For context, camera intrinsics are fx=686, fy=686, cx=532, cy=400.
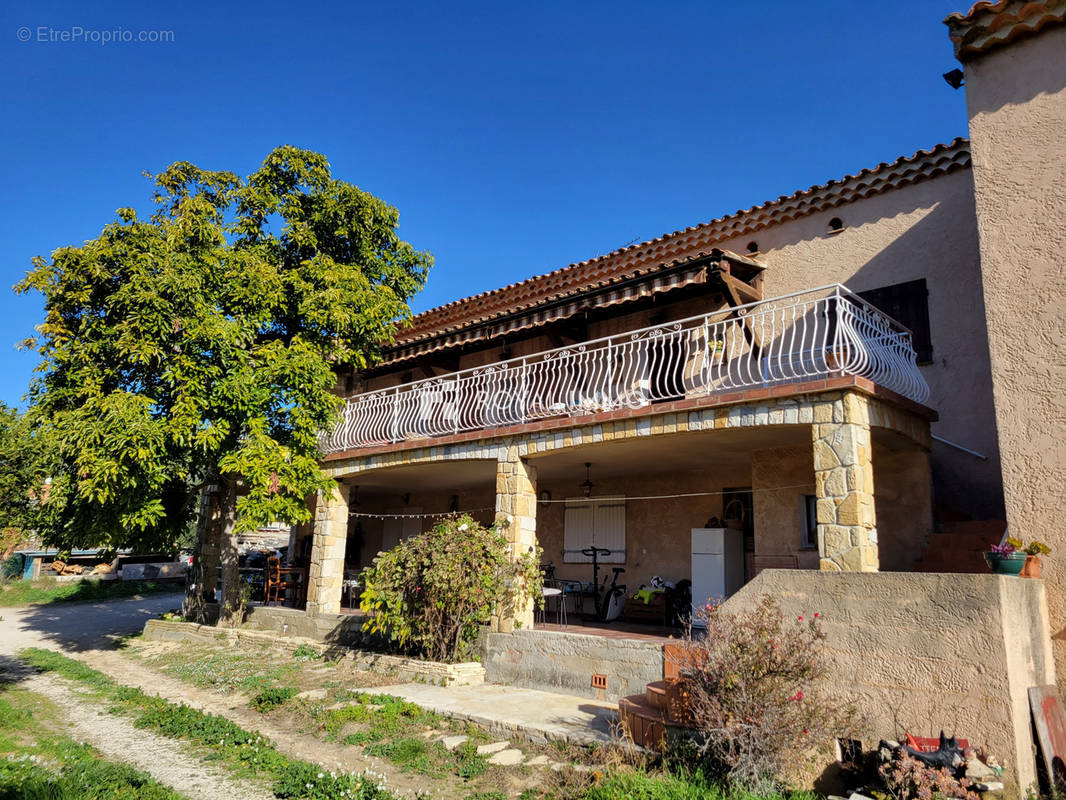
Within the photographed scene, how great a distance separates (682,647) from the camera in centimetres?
550

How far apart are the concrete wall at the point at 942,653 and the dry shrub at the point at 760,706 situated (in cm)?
41

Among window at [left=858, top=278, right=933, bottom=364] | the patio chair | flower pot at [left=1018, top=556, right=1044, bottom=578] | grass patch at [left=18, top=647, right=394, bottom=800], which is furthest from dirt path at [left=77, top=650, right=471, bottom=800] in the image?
window at [left=858, top=278, right=933, bottom=364]

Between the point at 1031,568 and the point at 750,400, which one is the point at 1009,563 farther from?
the point at 750,400

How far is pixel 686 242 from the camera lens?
12.0 metres

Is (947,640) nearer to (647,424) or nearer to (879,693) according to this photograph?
(879,693)

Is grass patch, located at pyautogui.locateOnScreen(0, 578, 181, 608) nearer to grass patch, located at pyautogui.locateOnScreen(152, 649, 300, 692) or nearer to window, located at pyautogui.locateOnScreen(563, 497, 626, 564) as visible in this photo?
grass patch, located at pyautogui.locateOnScreen(152, 649, 300, 692)

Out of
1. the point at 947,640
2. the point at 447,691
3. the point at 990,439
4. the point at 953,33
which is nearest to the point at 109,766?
the point at 447,691

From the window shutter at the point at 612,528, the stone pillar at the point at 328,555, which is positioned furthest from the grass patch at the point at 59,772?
the window shutter at the point at 612,528

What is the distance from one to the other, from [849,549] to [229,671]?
28.3 feet

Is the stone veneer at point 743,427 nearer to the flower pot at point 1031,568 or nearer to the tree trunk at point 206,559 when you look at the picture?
the flower pot at point 1031,568

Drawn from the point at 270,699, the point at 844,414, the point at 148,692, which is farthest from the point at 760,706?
the point at 148,692

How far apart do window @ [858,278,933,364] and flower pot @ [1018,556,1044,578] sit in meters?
3.96

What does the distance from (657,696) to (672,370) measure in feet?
20.2

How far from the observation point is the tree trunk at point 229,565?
42.6 feet
